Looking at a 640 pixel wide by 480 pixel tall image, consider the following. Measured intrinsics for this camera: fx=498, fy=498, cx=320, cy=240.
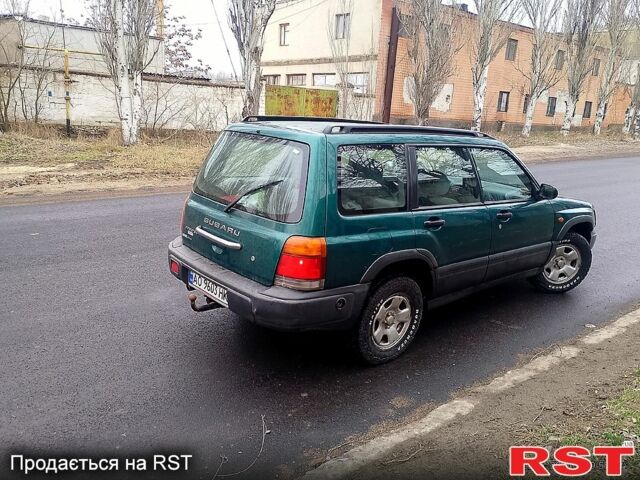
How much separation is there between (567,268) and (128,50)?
15.0 meters

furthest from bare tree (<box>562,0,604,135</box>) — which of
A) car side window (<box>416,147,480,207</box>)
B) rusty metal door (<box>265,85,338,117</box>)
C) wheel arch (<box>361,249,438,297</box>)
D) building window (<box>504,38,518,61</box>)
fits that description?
wheel arch (<box>361,249,438,297</box>)

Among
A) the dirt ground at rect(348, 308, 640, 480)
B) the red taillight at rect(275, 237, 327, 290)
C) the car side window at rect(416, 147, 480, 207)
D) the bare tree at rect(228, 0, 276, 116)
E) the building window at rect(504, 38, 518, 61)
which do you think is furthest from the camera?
the building window at rect(504, 38, 518, 61)

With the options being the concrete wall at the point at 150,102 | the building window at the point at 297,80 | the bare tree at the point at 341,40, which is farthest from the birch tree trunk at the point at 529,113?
the concrete wall at the point at 150,102

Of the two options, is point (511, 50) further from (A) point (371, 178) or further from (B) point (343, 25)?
(A) point (371, 178)

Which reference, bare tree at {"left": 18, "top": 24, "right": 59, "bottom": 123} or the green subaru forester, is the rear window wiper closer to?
the green subaru forester

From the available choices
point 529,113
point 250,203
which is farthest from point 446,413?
point 529,113

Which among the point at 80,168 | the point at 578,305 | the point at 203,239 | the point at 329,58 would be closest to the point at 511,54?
the point at 329,58

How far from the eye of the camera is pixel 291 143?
11.6 feet

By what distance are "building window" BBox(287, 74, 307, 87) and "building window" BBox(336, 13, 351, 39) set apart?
13.5 feet

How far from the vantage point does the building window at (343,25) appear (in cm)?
2955

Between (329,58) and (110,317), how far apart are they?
2965 cm

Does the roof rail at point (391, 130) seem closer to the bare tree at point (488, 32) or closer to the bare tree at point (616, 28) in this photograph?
the bare tree at point (488, 32)

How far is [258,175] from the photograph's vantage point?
3.67 metres

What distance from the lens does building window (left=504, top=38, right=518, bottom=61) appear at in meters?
33.6
